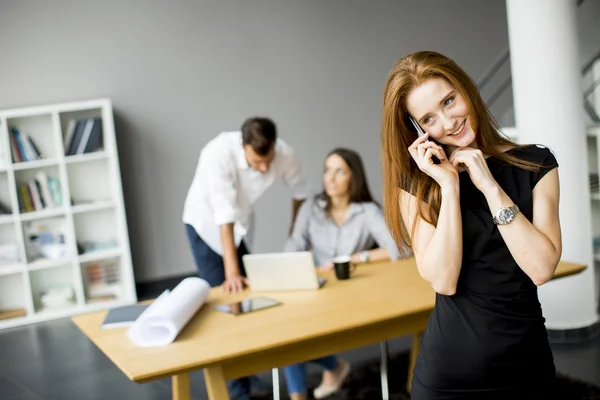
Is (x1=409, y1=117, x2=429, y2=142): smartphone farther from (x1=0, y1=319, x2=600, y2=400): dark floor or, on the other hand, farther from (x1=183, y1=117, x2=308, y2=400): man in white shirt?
(x1=0, y1=319, x2=600, y2=400): dark floor

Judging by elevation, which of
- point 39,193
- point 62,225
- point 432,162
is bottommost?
point 62,225

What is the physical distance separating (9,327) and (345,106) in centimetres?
348

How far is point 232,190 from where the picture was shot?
13.2 feet

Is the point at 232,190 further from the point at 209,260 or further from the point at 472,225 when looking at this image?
the point at 472,225

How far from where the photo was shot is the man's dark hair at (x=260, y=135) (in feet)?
12.5

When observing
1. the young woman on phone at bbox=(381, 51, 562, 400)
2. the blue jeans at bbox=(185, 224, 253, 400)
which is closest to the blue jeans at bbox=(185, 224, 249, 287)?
the blue jeans at bbox=(185, 224, 253, 400)

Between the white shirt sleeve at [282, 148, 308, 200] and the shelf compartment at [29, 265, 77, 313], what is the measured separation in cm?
273

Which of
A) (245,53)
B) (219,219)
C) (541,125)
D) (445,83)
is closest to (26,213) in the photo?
(245,53)

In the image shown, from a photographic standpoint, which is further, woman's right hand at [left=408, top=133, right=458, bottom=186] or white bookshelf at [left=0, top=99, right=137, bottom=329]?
white bookshelf at [left=0, top=99, right=137, bottom=329]

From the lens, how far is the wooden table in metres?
2.56

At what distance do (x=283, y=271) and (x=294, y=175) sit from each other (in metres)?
1.21

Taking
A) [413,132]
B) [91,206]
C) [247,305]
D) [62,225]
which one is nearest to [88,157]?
[91,206]

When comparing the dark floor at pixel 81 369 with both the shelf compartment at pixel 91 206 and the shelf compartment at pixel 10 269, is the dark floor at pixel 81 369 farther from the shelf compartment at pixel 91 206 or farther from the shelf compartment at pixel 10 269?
the shelf compartment at pixel 91 206

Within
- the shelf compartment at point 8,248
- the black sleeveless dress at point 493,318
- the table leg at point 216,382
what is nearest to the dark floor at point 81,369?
the shelf compartment at point 8,248
